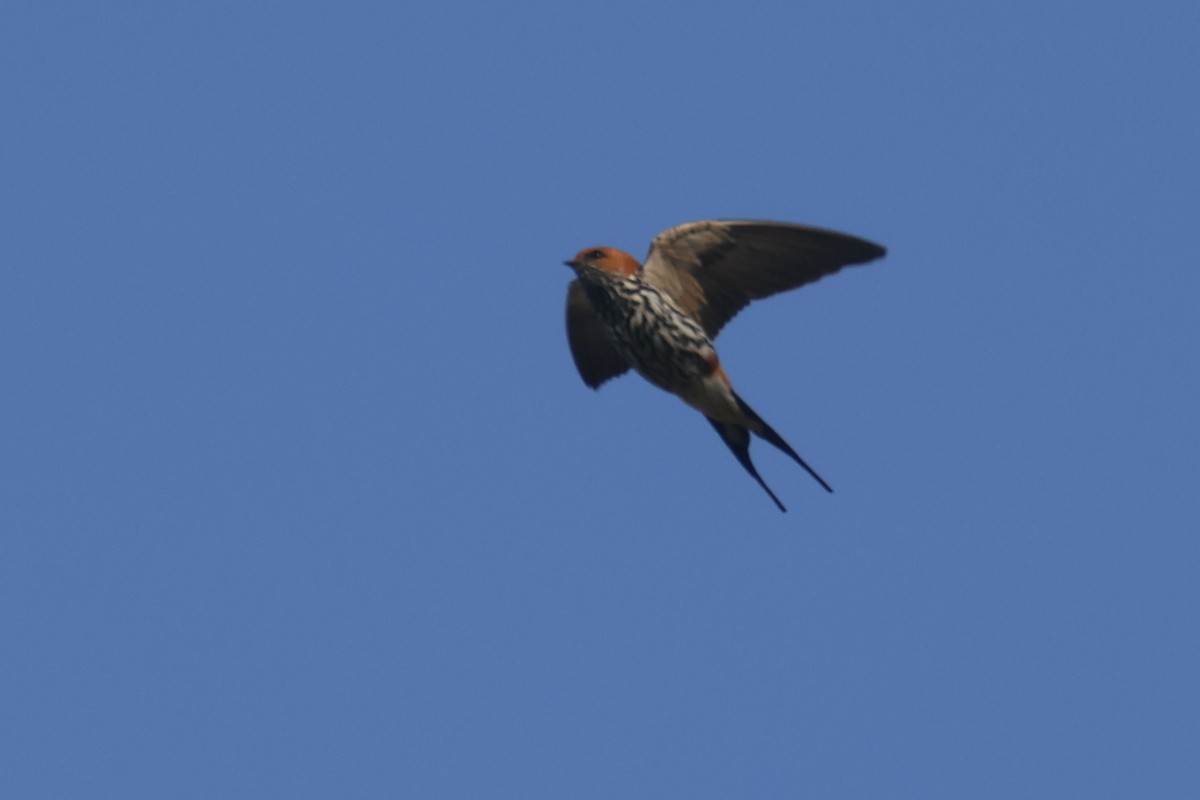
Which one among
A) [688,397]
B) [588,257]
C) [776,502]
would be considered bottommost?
[776,502]

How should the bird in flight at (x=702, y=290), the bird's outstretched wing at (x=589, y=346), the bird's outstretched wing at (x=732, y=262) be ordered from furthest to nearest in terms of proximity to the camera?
the bird's outstretched wing at (x=589, y=346)
the bird in flight at (x=702, y=290)
the bird's outstretched wing at (x=732, y=262)

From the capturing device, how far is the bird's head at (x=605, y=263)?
15.2 metres

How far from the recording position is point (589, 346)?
56.1 feet

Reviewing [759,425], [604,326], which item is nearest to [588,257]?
[604,326]

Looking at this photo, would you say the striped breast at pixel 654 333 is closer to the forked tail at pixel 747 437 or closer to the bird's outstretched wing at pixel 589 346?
the forked tail at pixel 747 437

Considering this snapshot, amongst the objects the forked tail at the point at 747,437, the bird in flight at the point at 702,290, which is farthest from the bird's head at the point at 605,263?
the forked tail at the point at 747,437

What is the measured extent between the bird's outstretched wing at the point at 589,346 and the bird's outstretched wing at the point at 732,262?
5.23 ft

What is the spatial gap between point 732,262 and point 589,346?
2.26 meters

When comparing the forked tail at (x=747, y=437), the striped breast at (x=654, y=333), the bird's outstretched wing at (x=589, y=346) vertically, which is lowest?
the forked tail at (x=747, y=437)

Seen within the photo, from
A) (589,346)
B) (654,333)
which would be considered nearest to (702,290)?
(654,333)

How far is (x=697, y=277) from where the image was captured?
15.5m

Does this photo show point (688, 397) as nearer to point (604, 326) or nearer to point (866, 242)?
point (604, 326)

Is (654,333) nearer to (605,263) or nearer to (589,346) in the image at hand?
(605,263)

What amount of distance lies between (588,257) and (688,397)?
4.74ft
